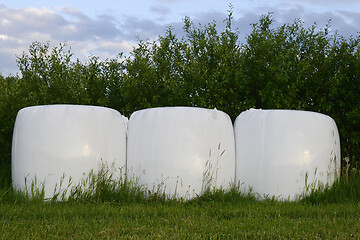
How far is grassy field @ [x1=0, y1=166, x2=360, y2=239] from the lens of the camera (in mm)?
3189

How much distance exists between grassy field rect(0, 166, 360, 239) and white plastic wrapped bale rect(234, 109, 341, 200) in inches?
6.8

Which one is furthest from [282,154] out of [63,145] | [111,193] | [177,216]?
[63,145]

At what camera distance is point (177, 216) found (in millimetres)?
3697

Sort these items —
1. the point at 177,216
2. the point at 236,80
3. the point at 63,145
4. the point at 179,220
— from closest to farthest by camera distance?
1. the point at 179,220
2. the point at 177,216
3. the point at 63,145
4. the point at 236,80

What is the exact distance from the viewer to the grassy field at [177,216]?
126 inches

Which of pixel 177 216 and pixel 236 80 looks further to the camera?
pixel 236 80

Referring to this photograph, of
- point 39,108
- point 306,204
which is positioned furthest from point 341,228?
point 39,108

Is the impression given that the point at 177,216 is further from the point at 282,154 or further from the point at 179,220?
the point at 282,154

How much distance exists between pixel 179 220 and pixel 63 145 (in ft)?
5.20

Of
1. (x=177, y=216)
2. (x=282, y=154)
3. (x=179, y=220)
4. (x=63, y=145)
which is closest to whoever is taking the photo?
(x=179, y=220)

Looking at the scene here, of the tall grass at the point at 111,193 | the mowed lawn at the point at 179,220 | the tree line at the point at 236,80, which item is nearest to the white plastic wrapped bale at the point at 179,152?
the tall grass at the point at 111,193

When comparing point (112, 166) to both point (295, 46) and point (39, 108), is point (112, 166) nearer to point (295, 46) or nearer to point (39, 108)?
point (39, 108)

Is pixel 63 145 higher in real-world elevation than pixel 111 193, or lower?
higher

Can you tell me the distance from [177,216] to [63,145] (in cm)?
150
